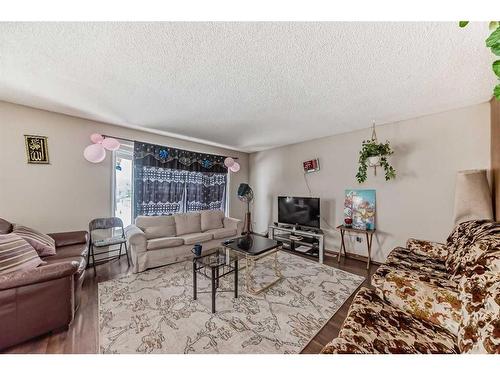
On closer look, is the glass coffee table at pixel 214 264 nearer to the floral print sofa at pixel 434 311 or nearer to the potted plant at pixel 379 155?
the floral print sofa at pixel 434 311

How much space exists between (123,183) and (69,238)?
121 centimetres

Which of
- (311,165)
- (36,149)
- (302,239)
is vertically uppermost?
(36,149)

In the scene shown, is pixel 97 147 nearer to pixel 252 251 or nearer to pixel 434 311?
pixel 252 251

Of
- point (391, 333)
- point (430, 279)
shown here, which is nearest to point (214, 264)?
point (391, 333)

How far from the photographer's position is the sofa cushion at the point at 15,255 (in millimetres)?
1616

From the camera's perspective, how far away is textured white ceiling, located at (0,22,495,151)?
1.31 m

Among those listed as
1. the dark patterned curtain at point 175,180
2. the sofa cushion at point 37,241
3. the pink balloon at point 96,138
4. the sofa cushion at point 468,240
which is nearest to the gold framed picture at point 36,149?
the pink balloon at point 96,138

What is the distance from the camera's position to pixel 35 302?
1500mm

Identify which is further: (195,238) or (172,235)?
(172,235)

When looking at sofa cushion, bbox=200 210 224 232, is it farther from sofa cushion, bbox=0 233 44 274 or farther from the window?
sofa cushion, bbox=0 233 44 274

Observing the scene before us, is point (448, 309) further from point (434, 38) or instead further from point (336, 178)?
point (336, 178)

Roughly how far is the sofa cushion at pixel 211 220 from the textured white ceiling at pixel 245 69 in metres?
1.95

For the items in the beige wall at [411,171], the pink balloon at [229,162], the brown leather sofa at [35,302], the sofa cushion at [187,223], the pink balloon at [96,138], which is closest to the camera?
the brown leather sofa at [35,302]
